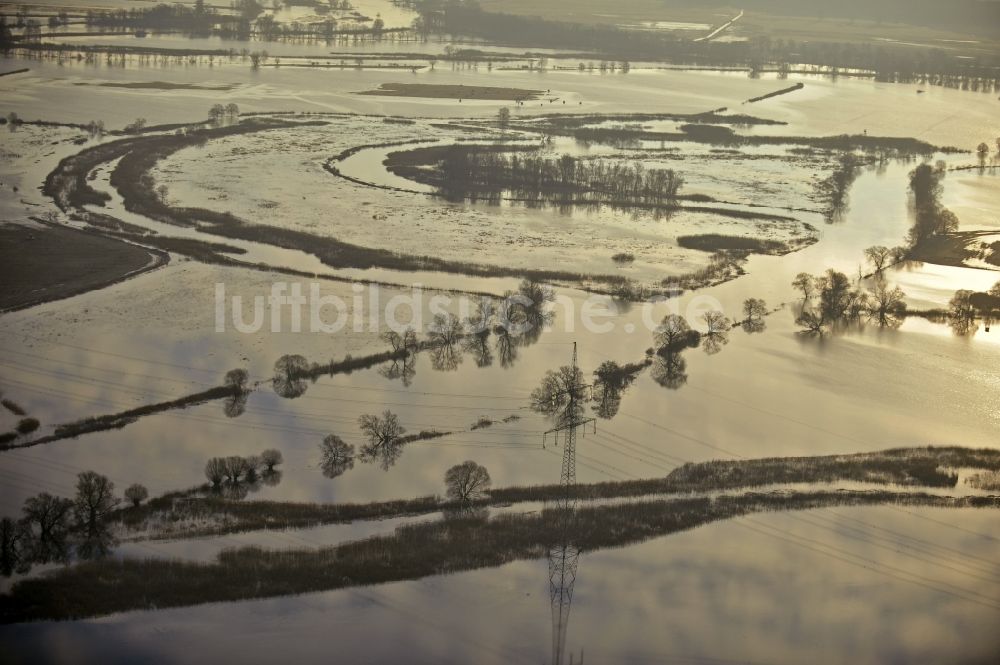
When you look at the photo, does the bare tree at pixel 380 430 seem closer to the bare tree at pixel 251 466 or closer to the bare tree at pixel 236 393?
the bare tree at pixel 251 466

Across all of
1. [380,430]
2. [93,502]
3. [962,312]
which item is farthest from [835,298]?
[93,502]

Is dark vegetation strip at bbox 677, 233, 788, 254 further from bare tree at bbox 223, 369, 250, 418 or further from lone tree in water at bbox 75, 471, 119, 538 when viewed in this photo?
lone tree in water at bbox 75, 471, 119, 538

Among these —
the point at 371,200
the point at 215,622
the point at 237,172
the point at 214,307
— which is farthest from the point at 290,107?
the point at 215,622

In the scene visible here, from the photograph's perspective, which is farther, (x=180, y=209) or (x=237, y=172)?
(x=237, y=172)

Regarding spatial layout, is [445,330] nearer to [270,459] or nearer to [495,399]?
[495,399]

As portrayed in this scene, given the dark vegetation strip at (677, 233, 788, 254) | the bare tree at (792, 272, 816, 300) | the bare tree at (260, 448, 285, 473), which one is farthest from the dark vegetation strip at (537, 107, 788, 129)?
the bare tree at (260, 448, 285, 473)

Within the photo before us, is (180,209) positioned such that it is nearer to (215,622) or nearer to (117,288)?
(117,288)

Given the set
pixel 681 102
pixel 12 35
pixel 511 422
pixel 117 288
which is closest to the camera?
pixel 511 422

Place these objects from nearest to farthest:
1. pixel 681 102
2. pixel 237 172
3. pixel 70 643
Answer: pixel 70 643, pixel 237 172, pixel 681 102
